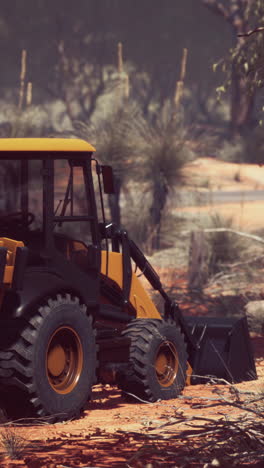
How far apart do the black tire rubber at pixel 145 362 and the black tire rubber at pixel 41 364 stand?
3.22ft

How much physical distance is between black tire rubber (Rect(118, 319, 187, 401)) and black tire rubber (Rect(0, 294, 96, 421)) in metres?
0.98

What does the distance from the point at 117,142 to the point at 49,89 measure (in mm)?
34824

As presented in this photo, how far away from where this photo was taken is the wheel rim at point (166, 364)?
29.8 ft

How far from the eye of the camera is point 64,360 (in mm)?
7766

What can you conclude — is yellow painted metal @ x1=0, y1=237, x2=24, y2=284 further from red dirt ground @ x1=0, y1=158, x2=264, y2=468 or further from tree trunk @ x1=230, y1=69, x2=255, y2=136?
tree trunk @ x1=230, y1=69, x2=255, y2=136

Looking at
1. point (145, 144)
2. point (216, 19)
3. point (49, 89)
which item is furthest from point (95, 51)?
point (145, 144)

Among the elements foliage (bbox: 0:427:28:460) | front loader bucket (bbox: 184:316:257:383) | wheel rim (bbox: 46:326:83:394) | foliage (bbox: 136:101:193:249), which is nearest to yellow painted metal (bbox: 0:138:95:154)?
wheel rim (bbox: 46:326:83:394)

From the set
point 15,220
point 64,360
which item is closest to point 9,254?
point 15,220

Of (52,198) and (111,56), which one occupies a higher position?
(111,56)

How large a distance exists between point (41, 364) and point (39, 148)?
1623 mm

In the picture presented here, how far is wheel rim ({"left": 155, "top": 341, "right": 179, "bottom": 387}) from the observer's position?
29.8 ft

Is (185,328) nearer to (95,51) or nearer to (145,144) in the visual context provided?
(145,144)

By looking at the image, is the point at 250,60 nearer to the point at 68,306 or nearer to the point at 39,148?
the point at 39,148

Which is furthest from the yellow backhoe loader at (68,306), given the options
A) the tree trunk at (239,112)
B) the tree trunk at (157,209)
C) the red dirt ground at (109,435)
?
the tree trunk at (239,112)
